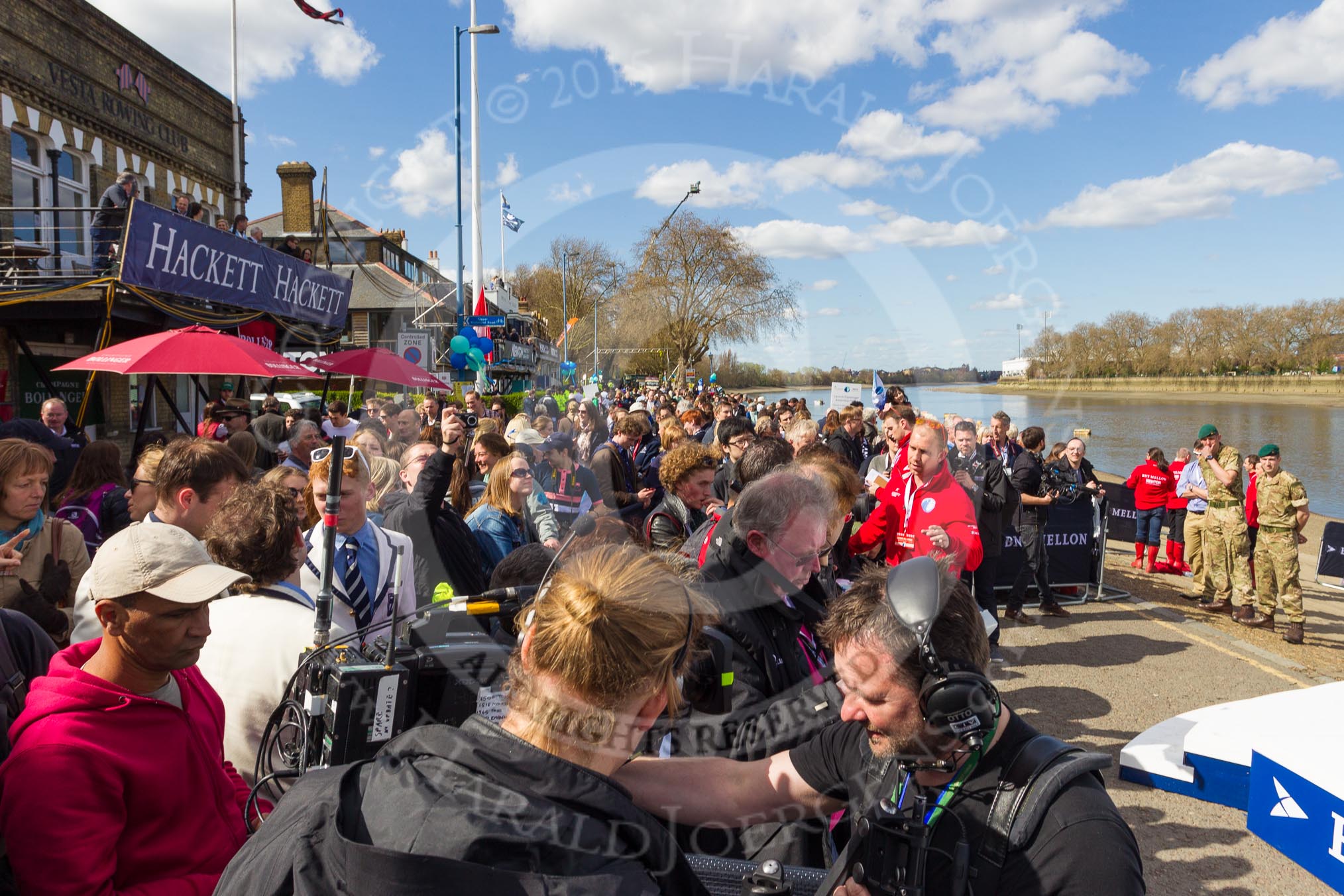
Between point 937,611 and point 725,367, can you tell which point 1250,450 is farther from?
point 937,611

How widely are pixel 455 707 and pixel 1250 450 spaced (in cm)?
3724

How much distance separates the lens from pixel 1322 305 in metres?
66.9

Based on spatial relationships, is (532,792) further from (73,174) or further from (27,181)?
(73,174)

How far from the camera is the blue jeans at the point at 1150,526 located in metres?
10.9

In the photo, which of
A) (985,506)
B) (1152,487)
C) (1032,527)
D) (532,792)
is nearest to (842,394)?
(1152,487)

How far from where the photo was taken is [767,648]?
224 cm

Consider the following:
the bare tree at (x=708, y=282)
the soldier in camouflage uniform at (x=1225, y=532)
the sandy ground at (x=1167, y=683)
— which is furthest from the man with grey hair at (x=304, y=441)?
the soldier in camouflage uniform at (x=1225, y=532)

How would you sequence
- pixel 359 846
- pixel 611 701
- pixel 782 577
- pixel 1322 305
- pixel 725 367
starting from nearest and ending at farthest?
pixel 359 846 → pixel 611 701 → pixel 782 577 → pixel 725 367 → pixel 1322 305

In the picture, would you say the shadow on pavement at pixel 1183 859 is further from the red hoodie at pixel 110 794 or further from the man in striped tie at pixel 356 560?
the red hoodie at pixel 110 794

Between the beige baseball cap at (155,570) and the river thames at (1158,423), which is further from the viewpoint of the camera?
the river thames at (1158,423)

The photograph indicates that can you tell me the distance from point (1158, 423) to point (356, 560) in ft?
149

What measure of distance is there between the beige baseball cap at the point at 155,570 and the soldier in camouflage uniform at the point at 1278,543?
8.62 metres

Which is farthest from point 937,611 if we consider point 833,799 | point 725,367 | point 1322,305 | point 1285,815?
point 1322,305

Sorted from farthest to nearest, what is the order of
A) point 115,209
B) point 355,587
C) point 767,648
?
point 115,209
point 355,587
point 767,648
